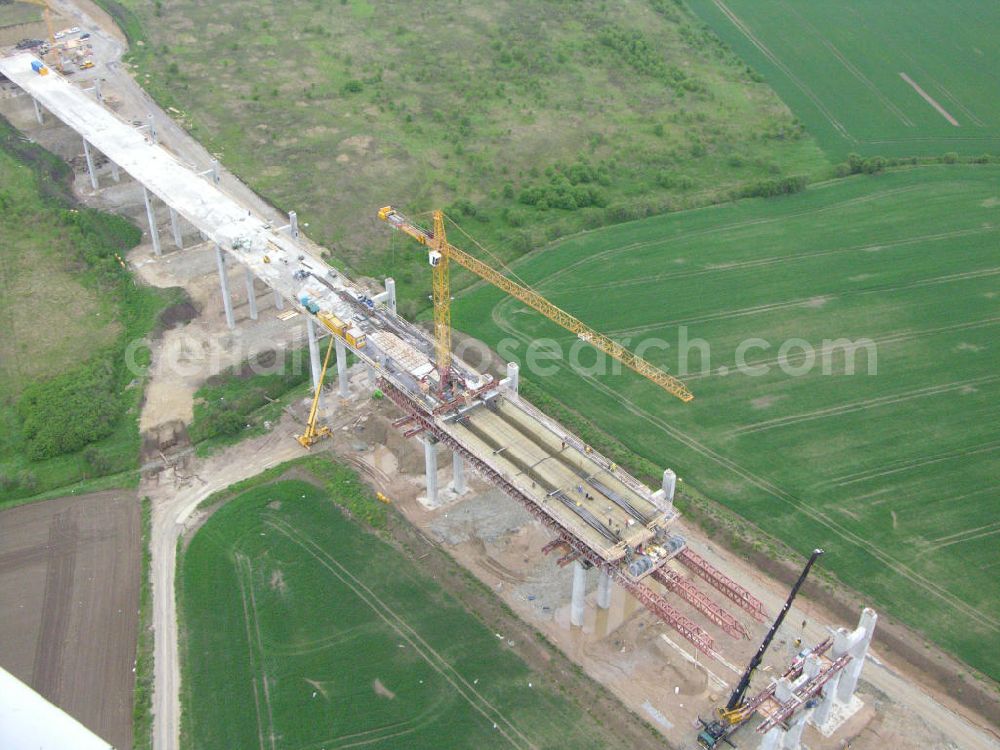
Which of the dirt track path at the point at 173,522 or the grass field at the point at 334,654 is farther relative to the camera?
the dirt track path at the point at 173,522

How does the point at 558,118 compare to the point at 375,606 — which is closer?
the point at 375,606

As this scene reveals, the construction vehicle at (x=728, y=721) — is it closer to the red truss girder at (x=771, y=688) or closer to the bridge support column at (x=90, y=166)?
the red truss girder at (x=771, y=688)

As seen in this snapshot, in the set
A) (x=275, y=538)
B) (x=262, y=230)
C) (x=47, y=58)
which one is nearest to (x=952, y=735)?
(x=275, y=538)

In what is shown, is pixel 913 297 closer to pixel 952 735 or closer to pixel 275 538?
pixel 952 735

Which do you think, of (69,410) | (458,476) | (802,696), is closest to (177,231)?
(69,410)

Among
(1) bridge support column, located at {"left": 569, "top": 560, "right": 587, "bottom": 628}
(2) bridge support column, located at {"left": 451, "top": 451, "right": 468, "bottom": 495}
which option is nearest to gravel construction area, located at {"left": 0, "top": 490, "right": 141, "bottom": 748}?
(2) bridge support column, located at {"left": 451, "top": 451, "right": 468, "bottom": 495}

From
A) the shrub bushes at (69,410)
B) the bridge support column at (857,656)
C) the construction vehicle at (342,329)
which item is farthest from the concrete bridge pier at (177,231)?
the bridge support column at (857,656)
